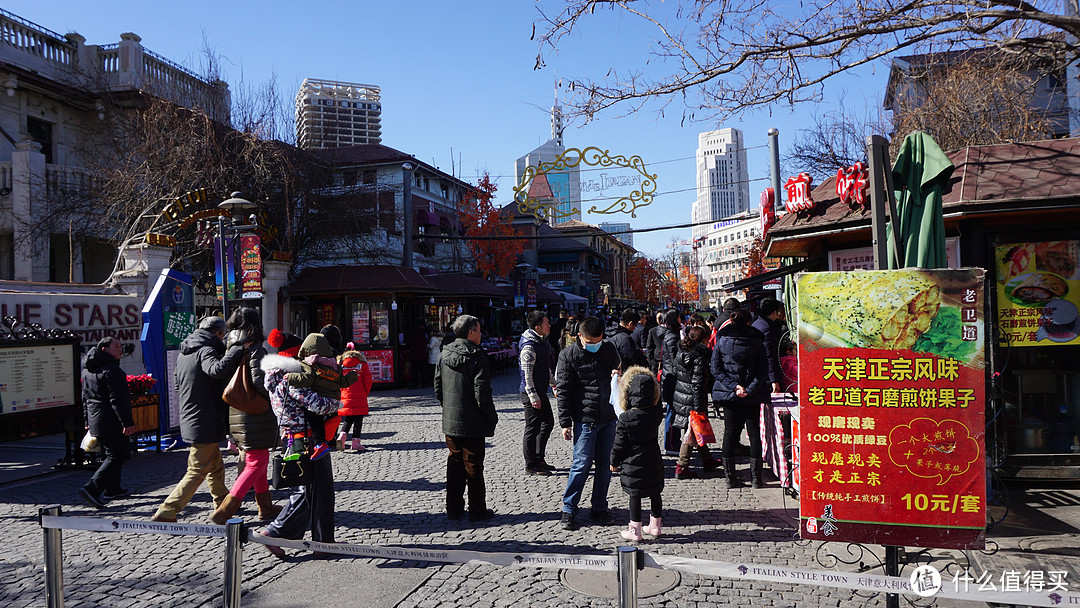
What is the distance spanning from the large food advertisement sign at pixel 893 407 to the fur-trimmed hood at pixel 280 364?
11.9ft

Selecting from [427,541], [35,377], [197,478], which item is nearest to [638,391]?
[427,541]

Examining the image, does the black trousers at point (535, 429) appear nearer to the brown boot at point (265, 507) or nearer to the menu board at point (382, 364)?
the brown boot at point (265, 507)

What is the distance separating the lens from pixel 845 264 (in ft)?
23.3

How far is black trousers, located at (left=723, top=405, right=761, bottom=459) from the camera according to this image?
673 cm

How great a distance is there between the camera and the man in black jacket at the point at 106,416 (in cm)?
668

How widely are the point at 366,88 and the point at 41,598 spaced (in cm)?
7130

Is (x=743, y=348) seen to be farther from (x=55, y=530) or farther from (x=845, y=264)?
(x=55, y=530)

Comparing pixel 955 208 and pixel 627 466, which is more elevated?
pixel 955 208

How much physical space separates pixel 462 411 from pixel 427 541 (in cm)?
111

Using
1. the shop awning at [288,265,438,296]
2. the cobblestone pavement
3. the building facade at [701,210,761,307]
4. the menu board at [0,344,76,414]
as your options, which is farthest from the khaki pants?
the building facade at [701,210,761,307]

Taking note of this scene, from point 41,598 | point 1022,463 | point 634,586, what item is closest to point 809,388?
point 634,586

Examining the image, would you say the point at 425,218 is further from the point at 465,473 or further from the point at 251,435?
the point at 251,435

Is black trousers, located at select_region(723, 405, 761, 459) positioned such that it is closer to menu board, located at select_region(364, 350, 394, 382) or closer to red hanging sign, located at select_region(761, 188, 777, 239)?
red hanging sign, located at select_region(761, 188, 777, 239)

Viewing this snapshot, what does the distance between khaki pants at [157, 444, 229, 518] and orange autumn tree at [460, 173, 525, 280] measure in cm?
2998
